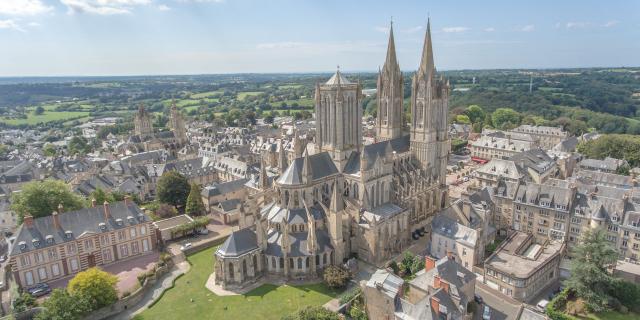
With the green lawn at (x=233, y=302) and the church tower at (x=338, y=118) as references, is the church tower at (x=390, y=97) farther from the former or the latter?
the green lawn at (x=233, y=302)

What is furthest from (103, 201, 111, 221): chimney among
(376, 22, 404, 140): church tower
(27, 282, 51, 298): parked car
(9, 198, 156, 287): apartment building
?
(376, 22, 404, 140): church tower

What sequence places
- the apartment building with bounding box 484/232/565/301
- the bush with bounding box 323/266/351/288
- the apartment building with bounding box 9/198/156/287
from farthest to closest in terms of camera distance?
1. the apartment building with bounding box 9/198/156/287
2. the bush with bounding box 323/266/351/288
3. the apartment building with bounding box 484/232/565/301

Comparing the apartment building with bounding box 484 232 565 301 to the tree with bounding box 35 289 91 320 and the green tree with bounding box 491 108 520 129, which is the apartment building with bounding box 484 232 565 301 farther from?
the green tree with bounding box 491 108 520 129

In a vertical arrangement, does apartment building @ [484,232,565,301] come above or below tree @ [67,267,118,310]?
below

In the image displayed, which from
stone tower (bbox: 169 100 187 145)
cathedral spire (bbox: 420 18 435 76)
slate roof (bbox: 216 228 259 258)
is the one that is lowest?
slate roof (bbox: 216 228 259 258)

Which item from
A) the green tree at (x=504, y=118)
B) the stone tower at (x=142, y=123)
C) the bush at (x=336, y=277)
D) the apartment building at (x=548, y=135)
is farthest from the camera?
the green tree at (x=504, y=118)

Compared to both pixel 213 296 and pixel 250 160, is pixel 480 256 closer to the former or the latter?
pixel 213 296

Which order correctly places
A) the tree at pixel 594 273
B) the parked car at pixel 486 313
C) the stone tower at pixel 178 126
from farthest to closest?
1. the stone tower at pixel 178 126
2. the tree at pixel 594 273
3. the parked car at pixel 486 313

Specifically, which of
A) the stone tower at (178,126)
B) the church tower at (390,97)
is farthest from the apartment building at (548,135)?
the stone tower at (178,126)
